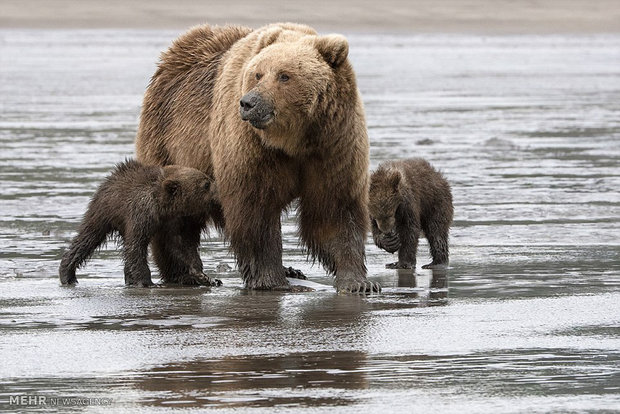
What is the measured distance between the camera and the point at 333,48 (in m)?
8.16

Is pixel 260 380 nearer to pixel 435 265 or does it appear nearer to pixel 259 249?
pixel 259 249

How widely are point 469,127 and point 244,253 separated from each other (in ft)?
40.8

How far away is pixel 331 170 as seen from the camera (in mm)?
8336

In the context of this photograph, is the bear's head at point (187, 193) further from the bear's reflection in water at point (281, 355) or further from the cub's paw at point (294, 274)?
the bear's reflection in water at point (281, 355)

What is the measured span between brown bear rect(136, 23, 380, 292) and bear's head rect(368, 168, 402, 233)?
3.59ft

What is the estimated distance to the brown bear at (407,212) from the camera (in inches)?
388

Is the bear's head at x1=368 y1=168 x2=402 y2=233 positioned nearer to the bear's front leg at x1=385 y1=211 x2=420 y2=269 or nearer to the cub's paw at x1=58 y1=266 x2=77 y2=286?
the bear's front leg at x1=385 y1=211 x2=420 y2=269

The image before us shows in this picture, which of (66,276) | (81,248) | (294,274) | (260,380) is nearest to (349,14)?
(294,274)

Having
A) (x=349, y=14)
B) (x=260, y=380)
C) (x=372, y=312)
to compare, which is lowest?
(x=260, y=380)

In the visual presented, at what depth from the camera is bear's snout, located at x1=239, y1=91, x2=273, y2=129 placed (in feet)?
25.9

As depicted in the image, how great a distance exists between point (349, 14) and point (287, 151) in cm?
6006

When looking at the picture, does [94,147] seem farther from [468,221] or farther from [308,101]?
[308,101]

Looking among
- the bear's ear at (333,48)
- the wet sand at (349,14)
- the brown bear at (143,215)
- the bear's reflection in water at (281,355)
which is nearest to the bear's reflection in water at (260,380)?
the bear's reflection in water at (281,355)

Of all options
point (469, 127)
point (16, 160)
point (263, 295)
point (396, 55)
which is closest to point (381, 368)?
point (263, 295)
